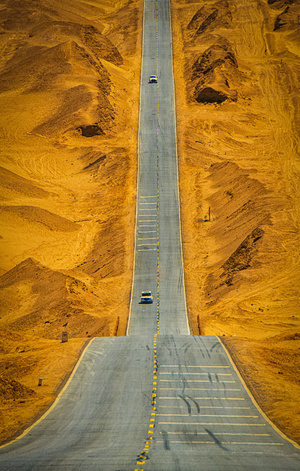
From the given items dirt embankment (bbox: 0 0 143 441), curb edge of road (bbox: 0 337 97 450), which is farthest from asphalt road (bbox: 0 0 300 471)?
dirt embankment (bbox: 0 0 143 441)

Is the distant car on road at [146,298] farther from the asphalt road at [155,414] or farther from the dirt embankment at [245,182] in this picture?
the dirt embankment at [245,182]

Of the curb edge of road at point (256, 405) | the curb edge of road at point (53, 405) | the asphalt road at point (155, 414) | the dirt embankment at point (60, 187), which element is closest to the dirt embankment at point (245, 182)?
the curb edge of road at point (256, 405)

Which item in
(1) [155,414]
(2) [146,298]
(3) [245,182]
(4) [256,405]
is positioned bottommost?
(1) [155,414]

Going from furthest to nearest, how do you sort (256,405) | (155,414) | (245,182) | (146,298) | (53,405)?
(245,182)
(146,298)
(53,405)
(256,405)
(155,414)

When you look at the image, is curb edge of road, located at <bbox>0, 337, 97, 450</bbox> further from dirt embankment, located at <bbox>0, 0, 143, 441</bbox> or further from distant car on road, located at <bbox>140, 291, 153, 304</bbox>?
distant car on road, located at <bbox>140, 291, 153, 304</bbox>

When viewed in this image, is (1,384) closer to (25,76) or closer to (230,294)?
(230,294)

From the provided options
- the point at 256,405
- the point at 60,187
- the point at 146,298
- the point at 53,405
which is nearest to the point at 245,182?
the point at 60,187

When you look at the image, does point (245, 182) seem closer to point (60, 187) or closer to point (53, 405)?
point (60, 187)
